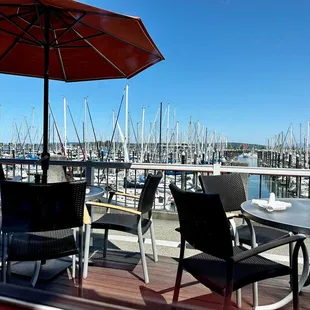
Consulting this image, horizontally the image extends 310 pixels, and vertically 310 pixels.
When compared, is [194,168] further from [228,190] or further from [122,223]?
[122,223]

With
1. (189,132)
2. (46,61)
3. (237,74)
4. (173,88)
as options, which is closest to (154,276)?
(46,61)

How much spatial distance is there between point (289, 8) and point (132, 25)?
343cm

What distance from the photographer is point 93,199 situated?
2615 mm

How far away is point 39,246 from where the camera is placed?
1981 millimetres

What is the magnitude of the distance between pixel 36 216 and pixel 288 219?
5.15 feet

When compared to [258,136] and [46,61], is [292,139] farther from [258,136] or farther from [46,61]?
[46,61]

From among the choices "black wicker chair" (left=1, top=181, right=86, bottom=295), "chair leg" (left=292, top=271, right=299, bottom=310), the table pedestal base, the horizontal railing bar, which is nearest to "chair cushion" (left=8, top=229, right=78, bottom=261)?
"black wicker chair" (left=1, top=181, right=86, bottom=295)

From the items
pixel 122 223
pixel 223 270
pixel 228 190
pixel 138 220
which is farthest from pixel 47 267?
pixel 228 190

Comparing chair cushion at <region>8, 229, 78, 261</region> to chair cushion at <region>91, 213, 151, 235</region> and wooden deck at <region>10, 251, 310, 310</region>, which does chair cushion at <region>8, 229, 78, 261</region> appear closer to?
wooden deck at <region>10, 251, 310, 310</region>

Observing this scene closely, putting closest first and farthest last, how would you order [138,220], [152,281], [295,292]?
[295,292] → [152,281] → [138,220]

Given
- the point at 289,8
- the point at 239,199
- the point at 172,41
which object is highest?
the point at 172,41

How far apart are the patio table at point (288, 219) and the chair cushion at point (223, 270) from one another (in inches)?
9.5

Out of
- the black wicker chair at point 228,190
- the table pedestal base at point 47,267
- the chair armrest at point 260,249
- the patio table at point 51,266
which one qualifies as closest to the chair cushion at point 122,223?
the patio table at point 51,266

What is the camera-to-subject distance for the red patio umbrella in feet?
8.13
